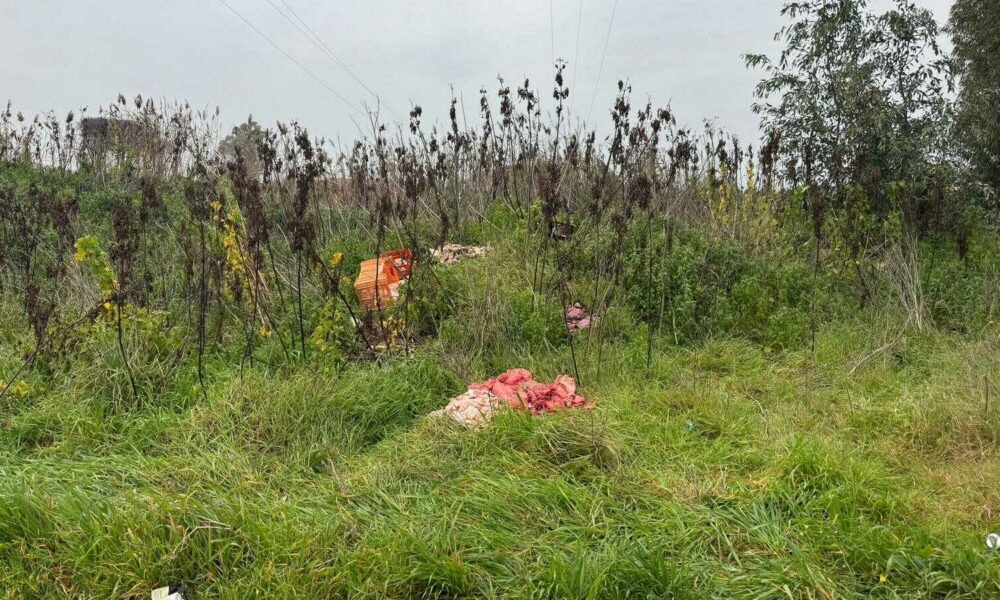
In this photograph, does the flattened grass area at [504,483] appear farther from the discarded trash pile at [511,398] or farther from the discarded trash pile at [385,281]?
the discarded trash pile at [385,281]

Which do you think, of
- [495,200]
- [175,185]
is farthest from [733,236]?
[175,185]

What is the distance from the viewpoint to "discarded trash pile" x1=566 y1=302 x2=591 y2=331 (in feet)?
16.0

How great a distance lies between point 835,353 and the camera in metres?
4.52

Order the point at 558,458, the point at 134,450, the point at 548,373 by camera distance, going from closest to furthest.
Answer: the point at 558,458 < the point at 134,450 < the point at 548,373

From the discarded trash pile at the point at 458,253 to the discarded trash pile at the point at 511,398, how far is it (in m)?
2.11

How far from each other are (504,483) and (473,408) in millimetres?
862

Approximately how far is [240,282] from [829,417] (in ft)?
12.5

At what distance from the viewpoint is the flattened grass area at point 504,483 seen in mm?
2182

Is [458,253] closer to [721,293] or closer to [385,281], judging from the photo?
[385,281]

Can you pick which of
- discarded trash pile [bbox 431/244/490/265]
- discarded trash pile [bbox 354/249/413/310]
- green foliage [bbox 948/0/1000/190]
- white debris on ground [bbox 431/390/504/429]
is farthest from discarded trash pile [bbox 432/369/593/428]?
green foliage [bbox 948/0/1000/190]

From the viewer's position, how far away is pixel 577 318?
195 inches

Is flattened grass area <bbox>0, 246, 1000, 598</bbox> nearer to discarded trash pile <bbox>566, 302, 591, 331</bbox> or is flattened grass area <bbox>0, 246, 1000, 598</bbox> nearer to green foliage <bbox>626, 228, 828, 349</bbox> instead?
discarded trash pile <bbox>566, 302, 591, 331</bbox>

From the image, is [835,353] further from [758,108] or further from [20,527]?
[20,527]

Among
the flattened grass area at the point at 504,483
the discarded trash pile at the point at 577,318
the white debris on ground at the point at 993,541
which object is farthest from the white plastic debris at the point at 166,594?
the discarded trash pile at the point at 577,318
